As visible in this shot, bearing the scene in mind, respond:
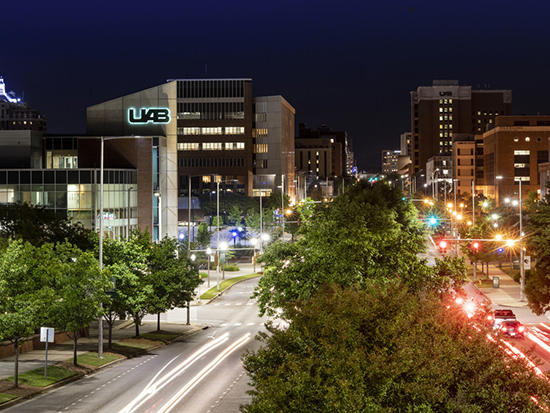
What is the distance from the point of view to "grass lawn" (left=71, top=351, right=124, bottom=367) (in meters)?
37.5

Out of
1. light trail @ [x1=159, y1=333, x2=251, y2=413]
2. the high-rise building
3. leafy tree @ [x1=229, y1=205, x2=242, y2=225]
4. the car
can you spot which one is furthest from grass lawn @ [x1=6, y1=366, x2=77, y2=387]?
the high-rise building

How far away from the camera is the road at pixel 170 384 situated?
27.5 meters

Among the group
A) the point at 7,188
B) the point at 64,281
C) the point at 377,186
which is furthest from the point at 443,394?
the point at 7,188

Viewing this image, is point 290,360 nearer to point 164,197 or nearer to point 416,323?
point 416,323

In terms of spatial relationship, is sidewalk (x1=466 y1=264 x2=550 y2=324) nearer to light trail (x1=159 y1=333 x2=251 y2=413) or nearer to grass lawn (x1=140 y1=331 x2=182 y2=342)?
light trail (x1=159 y1=333 x2=251 y2=413)

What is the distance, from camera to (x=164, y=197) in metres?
91.0

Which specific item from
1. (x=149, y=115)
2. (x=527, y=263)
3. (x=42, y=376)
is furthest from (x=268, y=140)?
(x=42, y=376)

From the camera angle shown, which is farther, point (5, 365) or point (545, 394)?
point (5, 365)

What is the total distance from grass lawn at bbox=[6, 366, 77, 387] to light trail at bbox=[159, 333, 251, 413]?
610 cm

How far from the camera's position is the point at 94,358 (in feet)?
127

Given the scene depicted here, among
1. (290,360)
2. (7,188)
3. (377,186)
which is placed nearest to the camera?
(290,360)

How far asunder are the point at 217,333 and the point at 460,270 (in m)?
21.2

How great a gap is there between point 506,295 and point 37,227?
40.4 metres

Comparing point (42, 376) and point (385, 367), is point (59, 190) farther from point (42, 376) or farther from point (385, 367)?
point (385, 367)
